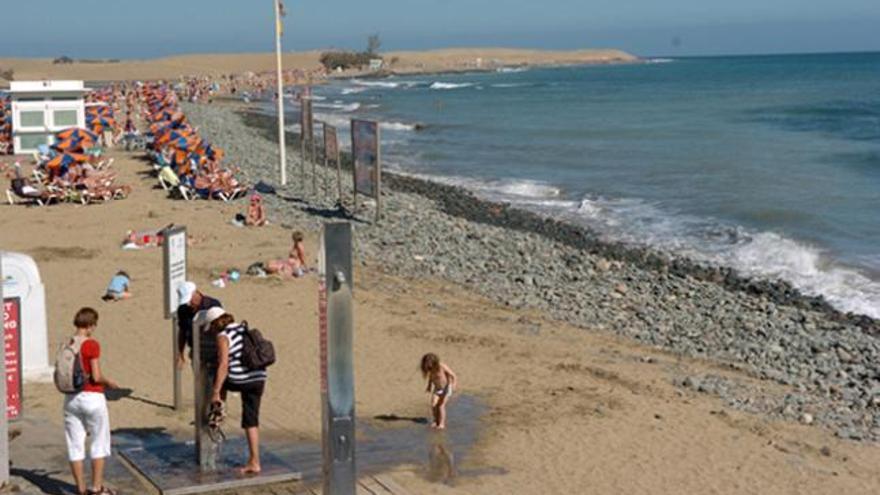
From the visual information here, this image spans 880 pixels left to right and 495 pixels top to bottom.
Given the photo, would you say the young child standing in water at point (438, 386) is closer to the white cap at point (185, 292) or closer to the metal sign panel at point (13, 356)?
the white cap at point (185, 292)

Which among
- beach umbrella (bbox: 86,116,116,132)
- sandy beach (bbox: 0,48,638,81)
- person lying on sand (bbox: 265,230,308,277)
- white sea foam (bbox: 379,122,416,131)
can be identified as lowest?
person lying on sand (bbox: 265,230,308,277)

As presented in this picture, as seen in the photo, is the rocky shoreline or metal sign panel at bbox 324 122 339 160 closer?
the rocky shoreline

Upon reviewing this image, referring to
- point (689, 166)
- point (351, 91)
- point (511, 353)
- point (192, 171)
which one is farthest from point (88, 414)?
point (351, 91)

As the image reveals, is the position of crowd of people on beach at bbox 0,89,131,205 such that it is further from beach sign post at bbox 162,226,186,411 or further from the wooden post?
the wooden post

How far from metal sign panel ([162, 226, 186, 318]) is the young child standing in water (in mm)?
2075

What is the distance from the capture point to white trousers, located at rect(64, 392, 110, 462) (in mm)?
7871

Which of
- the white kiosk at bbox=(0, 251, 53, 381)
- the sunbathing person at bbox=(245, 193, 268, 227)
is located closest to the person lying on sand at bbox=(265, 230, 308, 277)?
the sunbathing person at bbox=(245, 193, 268, 227)

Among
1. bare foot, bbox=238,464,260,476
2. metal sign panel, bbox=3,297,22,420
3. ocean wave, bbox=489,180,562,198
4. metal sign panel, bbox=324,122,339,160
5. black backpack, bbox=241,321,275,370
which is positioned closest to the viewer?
black backpack, bbox=241,321,275,370

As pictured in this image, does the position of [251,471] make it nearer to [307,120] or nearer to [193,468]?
[193,468]

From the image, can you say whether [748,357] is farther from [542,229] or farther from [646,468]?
[542,229]

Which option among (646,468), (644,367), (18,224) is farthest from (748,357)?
(18,224)

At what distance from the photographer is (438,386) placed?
1039 centimetres

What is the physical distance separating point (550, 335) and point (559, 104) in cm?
6344

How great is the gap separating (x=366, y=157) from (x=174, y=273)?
1219cm
